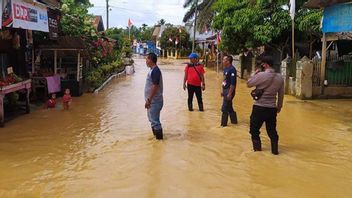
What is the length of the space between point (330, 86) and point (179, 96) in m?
5.34

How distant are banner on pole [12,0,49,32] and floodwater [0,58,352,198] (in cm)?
226

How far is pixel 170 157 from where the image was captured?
7426 mm

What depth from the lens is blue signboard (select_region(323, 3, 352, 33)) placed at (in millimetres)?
10838

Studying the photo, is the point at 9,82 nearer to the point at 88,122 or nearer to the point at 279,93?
the point at 88,122

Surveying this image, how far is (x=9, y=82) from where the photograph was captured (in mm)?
10469

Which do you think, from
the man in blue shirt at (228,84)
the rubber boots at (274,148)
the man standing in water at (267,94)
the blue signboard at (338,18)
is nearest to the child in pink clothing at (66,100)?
the man in blue shirt at (228,84)

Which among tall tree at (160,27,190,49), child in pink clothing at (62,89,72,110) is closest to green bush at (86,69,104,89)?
child in pink clothing at (62,89,72,110)

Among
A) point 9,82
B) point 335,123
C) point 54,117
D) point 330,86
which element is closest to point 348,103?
point 330,86

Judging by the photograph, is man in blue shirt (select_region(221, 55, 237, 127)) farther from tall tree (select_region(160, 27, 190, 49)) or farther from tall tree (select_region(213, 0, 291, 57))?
tall tree (select_region(160, 27, 190, 49))

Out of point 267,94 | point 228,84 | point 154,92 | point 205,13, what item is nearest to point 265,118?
point 267,94

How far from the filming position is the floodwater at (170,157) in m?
5.89

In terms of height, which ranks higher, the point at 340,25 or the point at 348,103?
the point at 340,25

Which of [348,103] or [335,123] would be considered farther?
[348,103]

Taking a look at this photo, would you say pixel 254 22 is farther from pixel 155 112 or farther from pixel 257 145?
pixel 257 145
